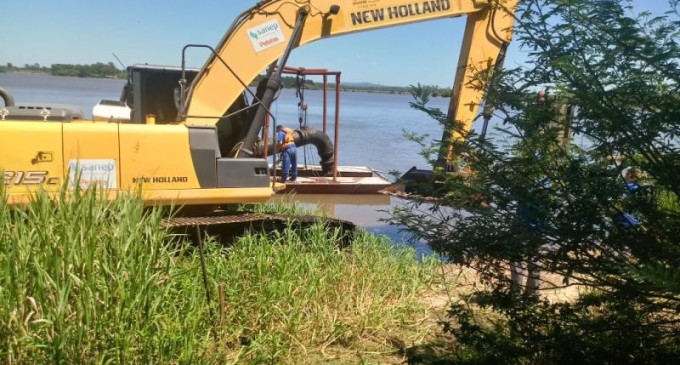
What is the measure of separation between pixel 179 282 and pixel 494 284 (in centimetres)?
205

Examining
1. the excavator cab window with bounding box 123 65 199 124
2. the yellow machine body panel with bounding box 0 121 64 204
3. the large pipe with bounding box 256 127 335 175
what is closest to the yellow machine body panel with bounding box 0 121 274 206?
the yellow machine body panel with bounding box 0 121 64 204

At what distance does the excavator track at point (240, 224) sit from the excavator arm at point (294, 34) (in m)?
0.81

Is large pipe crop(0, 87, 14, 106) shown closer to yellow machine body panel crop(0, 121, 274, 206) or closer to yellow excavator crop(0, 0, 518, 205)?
yellow excavator crop(0, 0, 518, 205)

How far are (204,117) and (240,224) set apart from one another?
3.90 ft

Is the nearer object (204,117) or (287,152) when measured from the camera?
(204,117)

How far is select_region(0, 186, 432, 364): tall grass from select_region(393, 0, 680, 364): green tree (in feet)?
4.19

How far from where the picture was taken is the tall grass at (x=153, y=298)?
3217 millimetres

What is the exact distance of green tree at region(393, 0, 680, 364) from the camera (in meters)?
3.00

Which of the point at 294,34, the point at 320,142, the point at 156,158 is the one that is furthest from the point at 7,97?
the point at 320,142

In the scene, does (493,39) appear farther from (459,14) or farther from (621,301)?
(621,301)

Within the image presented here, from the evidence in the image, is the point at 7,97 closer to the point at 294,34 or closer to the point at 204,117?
the point at 204,117

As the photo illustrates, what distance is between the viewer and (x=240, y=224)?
6.70 m

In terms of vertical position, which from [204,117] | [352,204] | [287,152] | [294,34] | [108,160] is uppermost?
[294,34]

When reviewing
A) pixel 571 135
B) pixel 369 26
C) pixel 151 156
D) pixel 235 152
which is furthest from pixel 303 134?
pixel 571 135
